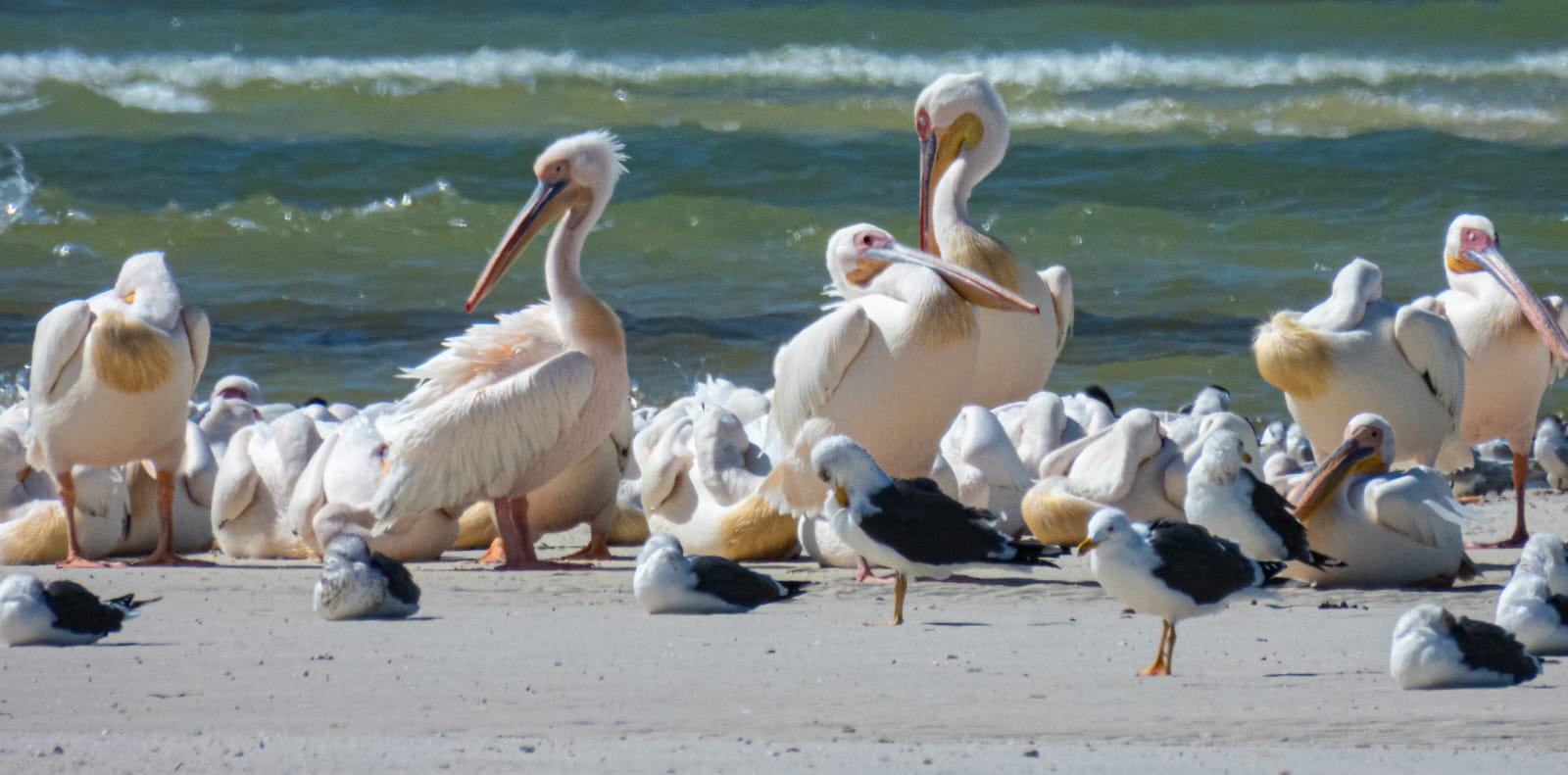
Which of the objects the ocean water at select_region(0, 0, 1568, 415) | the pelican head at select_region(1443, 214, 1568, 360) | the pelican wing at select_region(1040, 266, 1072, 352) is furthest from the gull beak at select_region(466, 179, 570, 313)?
the ocean water at select_region(0, 0, 1568, 415)

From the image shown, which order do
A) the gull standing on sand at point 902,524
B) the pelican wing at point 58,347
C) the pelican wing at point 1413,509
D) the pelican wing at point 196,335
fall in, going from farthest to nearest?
1. the pelican wing at point 196,335
2. the pelican wing at point 58,347
3. the pelican wing at point 1413,509
4. the gull standing on sand at point 902,524

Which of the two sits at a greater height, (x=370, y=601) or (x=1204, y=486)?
(x=1204, y=486)

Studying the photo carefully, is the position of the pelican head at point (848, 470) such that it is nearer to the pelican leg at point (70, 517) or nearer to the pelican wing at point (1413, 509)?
the pelican wing at point (1413, 509)

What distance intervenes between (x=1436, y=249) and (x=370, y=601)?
1438cm

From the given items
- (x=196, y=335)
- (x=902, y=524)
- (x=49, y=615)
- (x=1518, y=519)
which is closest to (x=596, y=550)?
(x=196, y=335)

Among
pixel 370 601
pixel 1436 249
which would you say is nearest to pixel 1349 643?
pixel 370 601

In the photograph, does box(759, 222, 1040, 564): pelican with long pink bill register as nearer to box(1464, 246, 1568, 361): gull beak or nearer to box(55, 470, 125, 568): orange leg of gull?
box(55, 470, 125, 568): orange leg of gull

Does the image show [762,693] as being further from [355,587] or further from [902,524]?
[355,587]

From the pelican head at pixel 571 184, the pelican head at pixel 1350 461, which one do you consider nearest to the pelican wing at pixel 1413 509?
the pelican head at pixel 1350 461

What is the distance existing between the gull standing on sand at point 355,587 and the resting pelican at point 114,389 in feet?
5.28

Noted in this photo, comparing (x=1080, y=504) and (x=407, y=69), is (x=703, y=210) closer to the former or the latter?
(x=407, y=69)

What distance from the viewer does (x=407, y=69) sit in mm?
25125

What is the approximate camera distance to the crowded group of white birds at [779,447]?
5.45 meters

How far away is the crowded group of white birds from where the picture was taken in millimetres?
5453
